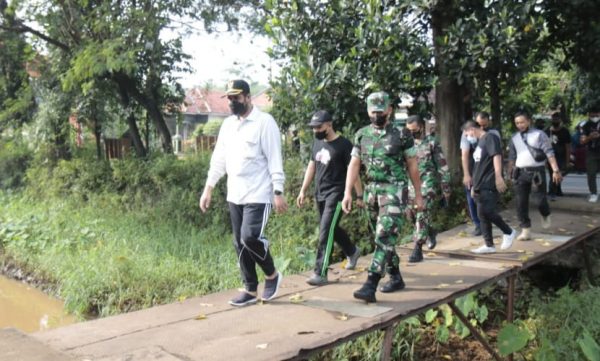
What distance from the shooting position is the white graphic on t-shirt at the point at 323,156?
5.05 m

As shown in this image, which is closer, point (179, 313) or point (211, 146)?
point (179, 313)

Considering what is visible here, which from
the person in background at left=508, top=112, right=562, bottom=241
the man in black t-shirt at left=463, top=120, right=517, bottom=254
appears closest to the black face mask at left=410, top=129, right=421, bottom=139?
the man in black t-shirt at left=463, top=120, right=517, bottom=254

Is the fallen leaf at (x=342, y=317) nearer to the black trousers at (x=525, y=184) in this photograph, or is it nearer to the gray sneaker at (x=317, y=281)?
the gray sneaker at (x=317, y=281)

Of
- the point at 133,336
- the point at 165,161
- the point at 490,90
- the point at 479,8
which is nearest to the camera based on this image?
the point at 133,336

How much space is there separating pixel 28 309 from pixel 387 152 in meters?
6.86

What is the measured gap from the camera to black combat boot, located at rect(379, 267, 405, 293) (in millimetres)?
4602

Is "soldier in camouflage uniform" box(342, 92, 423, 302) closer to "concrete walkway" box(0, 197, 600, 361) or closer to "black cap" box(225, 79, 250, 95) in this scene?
"concrete walkway" box(0, 197, 600, 361)

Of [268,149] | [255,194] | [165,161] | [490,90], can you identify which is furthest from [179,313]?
[165,161]

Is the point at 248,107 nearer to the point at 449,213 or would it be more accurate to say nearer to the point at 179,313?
the point at 179,313

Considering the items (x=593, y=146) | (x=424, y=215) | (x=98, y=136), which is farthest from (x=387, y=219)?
(x=98, y=136)

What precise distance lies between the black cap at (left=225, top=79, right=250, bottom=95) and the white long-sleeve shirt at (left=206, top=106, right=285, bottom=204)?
0.58 ft

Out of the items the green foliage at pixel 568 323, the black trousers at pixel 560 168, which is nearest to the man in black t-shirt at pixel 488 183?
the green foliage at pixel 568 323

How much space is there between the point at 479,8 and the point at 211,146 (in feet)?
30.2

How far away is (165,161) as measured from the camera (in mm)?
12273
